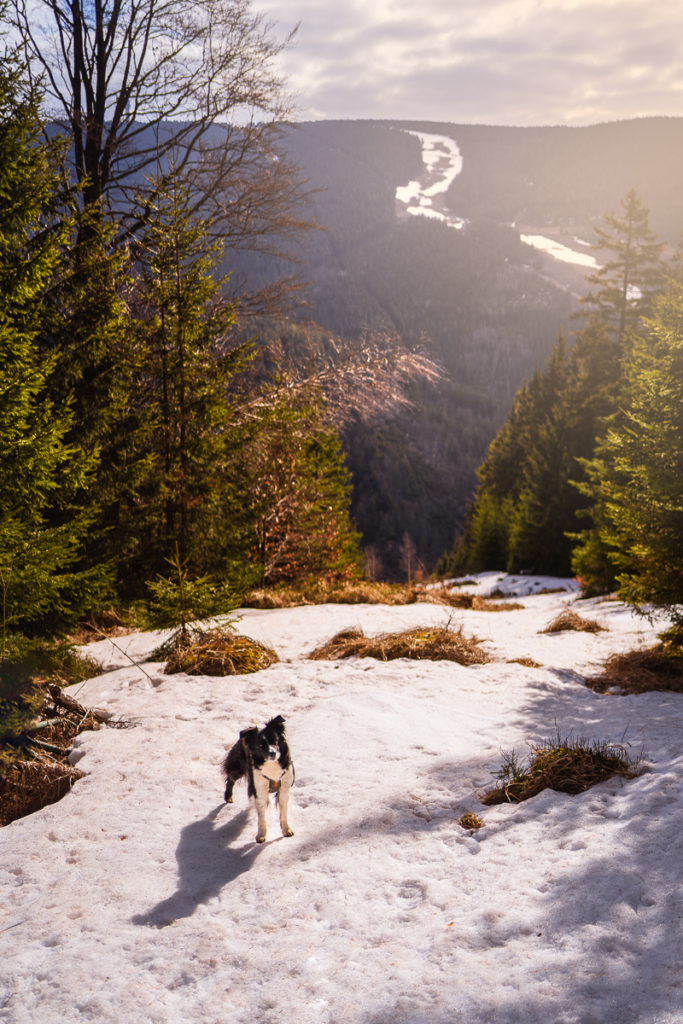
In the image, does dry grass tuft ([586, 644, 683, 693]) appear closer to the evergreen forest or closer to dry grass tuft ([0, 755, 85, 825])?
the evergreen forest

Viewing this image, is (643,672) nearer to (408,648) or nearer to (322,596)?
(408,648)

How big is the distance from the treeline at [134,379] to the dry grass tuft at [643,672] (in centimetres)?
467

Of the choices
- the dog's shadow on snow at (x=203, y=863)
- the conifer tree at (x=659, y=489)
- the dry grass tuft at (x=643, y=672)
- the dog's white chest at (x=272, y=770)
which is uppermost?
the conifer tree at (x=659, y=489)

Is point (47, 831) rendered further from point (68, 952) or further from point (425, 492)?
point (425, 492)

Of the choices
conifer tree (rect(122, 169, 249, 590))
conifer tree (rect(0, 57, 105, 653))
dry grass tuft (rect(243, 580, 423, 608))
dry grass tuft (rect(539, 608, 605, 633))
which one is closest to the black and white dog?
conifer tree (rect(0, 57, 105, 653))

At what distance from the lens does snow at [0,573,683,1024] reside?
2.22 meters

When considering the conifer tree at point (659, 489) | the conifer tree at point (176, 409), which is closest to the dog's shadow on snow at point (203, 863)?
the conifer tree at point (176, 409)

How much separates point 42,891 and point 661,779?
3.72 meters

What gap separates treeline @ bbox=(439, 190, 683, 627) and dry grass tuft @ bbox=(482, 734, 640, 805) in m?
4.01

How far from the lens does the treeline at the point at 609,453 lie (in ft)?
24.2

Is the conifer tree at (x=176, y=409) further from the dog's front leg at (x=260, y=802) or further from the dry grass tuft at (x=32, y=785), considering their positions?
the dog's front leg at (x=260, y=802)

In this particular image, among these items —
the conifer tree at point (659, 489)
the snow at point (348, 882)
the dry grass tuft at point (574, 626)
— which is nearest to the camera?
the snow at point (348, 882)

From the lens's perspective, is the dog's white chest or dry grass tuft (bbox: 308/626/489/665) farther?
dry grass tuft (bbox: 308/626/489/665)

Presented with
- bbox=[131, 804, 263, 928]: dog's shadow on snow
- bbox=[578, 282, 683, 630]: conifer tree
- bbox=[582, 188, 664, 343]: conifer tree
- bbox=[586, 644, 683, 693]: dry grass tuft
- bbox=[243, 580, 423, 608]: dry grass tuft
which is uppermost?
bbox=[582, 188, 664, 343]: conifer tree
